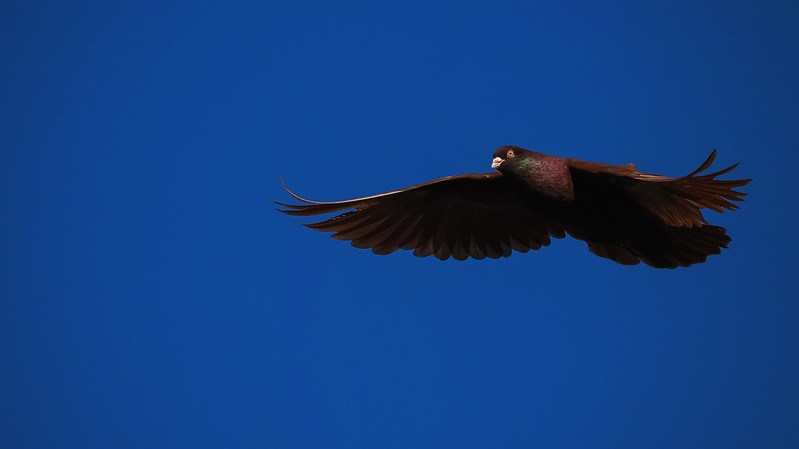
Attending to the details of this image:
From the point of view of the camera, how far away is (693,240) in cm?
1072

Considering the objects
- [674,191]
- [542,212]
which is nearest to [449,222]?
[542,212]

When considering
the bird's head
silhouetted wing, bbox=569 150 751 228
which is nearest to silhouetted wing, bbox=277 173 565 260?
the bird's head

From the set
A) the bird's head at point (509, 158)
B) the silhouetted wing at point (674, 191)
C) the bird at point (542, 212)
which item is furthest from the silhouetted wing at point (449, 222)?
the silhouetted wing at point (674, 191)

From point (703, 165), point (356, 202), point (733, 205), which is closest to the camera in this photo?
point (703, 165)

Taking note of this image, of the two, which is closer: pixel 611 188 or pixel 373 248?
pixel 611 188

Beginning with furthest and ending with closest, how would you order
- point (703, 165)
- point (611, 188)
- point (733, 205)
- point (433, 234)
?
point (433, 234), point (611, 188), point (733, 205), point (703, 165)

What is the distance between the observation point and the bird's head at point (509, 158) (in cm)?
1038

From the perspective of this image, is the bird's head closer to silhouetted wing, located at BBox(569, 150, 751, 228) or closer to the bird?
the bird

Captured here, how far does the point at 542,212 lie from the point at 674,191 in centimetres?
138

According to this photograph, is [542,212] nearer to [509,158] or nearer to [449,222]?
[509,158]

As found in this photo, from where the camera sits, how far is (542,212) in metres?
10.7

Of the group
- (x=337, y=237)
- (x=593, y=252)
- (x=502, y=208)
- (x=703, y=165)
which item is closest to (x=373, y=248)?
(x=337, y=237)

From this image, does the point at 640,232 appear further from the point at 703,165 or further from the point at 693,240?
the point at 703,165

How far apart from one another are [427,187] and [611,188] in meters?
2.12
